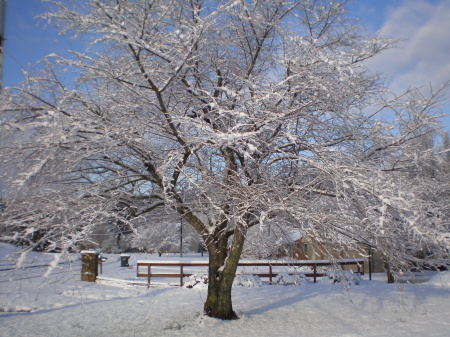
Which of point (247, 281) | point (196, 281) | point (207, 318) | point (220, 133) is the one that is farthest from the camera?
point (196, 281)

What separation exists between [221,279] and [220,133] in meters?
3.54

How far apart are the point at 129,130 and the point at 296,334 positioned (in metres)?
4.72

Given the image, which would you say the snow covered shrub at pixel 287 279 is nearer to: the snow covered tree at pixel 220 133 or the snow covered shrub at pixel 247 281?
the snow covered shrub at pixel 247 281

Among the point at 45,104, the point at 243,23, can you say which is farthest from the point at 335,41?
the point at 45,104

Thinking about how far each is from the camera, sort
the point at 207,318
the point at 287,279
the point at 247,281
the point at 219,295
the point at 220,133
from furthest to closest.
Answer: the point at 287,279 → the point at 247,281 → the point at 219,295 → the point at 207,318 → the point at 220,133

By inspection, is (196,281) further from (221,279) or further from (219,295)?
(221,279)

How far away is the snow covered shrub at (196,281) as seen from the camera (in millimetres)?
12060

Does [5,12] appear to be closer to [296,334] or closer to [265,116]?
[265,116]

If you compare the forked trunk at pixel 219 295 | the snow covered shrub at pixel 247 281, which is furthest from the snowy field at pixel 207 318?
the snow covered shrub at pixel 247 281

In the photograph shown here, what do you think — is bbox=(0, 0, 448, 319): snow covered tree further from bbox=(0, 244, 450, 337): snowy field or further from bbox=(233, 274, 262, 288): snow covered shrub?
bbox=(233, 274, 262, 288): snow covered shrub

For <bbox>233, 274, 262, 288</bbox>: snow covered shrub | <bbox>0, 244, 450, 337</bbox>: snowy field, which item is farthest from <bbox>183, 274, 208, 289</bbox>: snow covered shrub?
<bbox>233, 274, 262, 288</bbox>: snow covered shrub

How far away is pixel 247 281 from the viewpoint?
12109 mm

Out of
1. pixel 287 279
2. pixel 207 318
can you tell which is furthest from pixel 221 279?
pixel 287 279

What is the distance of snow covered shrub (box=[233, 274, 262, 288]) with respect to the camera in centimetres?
1204
